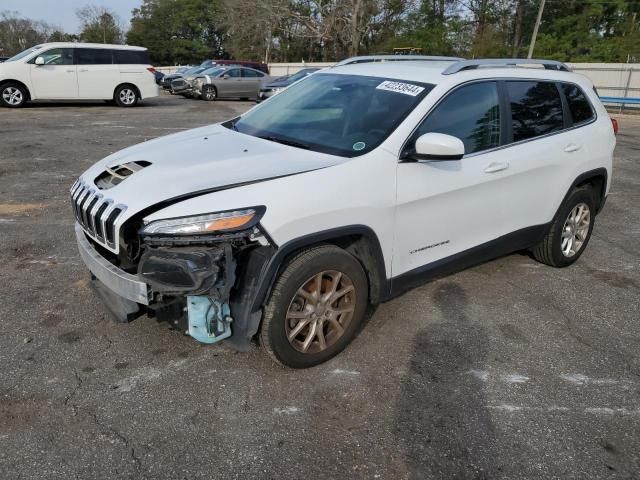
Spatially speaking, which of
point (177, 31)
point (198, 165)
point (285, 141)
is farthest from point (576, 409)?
point (177, 31)

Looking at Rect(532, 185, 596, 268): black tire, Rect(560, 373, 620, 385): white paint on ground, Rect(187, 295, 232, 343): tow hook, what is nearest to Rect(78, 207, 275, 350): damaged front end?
Rect(187, 295, 232, 343): tow hook

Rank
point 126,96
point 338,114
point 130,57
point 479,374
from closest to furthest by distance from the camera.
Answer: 1. point 479,374
2. point 338,114
3. point 130,57
4. point 126,96

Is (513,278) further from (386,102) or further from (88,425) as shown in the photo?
(88,425)

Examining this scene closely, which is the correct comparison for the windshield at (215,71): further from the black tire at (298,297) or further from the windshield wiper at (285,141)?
the black tire at (298,297)

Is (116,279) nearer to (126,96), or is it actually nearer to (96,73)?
(96,73)

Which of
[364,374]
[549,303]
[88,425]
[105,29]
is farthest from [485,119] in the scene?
[105,29]

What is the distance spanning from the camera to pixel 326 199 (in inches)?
117

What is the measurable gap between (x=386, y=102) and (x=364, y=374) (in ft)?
5.84

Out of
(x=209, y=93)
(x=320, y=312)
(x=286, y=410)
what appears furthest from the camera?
(x=209, y=93)

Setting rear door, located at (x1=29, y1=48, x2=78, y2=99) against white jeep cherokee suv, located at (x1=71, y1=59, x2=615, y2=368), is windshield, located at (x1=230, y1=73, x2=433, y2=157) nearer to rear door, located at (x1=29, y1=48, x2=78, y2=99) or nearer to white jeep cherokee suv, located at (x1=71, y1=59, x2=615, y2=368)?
white jeep cherokee suv, located at (x1=71, y1=59, x2=615, y2=368)

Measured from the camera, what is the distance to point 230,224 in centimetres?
274

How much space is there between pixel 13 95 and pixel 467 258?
16.4 metres

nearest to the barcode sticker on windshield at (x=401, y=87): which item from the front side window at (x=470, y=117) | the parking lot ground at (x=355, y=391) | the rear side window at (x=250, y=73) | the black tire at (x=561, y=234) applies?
the front side window at (x=470, y=117)

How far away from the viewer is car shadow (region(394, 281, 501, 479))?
2.56m
